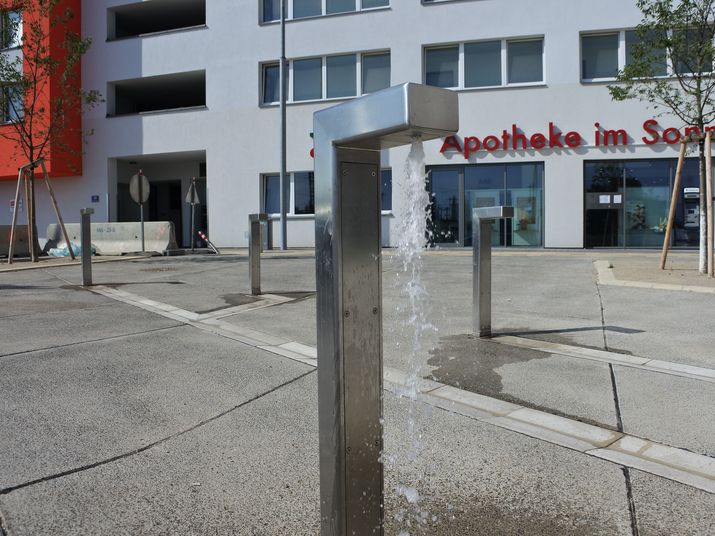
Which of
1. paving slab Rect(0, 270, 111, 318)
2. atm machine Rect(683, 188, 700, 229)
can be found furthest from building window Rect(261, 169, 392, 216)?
atm machine Rect(683, 188, 700, 229)

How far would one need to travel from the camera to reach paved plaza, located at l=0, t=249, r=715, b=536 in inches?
95.4

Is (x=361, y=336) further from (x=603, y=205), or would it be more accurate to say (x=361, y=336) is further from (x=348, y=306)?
(x=603, y=205)

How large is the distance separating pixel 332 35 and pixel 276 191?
222 inches

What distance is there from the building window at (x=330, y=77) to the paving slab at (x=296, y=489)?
58.4ft

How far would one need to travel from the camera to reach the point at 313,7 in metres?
21.1

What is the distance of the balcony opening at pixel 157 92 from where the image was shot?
23.9 metres

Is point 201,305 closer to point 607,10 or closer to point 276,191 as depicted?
point 276,191

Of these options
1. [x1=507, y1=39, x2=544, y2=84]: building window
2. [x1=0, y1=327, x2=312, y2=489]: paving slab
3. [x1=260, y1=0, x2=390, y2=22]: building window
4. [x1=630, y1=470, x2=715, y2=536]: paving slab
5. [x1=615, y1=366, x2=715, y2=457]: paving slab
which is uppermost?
[x1=260, y1=0, x2=390, y2=22]: building window

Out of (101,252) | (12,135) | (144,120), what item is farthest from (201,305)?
(12,135)

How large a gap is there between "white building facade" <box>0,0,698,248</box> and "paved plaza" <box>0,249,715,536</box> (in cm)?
1221

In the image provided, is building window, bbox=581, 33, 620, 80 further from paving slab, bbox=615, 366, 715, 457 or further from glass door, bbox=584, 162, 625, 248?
A: paving slab, bbox=615, 366, 715, 457

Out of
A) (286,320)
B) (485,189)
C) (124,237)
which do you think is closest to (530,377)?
(286,320)

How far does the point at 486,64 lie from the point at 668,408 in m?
17.2

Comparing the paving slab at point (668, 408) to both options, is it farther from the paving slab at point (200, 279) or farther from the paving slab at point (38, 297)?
the paving slab at point (38, 297)
